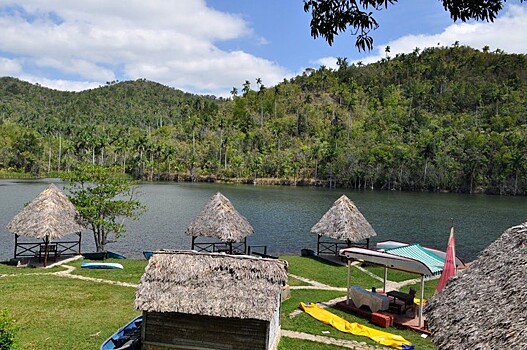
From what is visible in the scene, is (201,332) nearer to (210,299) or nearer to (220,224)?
(210,299)

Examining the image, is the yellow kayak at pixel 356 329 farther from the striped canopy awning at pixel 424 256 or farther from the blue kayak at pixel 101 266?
the blue kayak at pixel 101 266

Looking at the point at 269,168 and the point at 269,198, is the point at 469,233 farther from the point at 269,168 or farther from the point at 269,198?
the point at 269,168

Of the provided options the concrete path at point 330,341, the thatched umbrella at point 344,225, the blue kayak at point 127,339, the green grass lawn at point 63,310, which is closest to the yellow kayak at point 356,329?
the concrete path at point 330,341

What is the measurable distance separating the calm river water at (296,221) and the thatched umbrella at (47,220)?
493cm

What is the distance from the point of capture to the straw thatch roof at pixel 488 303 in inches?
324

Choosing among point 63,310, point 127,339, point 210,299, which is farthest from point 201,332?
point 63,310

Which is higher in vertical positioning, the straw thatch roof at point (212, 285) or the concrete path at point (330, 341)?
the straw thatch roof at point (212, 285)

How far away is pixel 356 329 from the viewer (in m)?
17.5

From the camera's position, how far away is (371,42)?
6.16 metres

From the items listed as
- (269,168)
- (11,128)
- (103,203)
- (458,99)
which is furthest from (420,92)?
(103,203)

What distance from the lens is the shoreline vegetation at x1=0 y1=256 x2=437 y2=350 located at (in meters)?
15.8

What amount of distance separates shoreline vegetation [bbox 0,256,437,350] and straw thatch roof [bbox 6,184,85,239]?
2.03 m

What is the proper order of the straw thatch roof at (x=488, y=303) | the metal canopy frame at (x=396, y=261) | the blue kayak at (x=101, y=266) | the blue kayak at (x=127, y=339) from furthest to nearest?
the blue kayak at (x=101, y=266) < the metal canopy frame at (x=396, y=261) < the blue kayak at (x=127, y=339) < the straw thatch roof at (x=488, y=303)

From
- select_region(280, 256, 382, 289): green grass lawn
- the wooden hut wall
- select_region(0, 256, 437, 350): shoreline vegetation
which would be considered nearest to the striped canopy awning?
select_region(0, 256, 437, 350): shoreline vegetation
